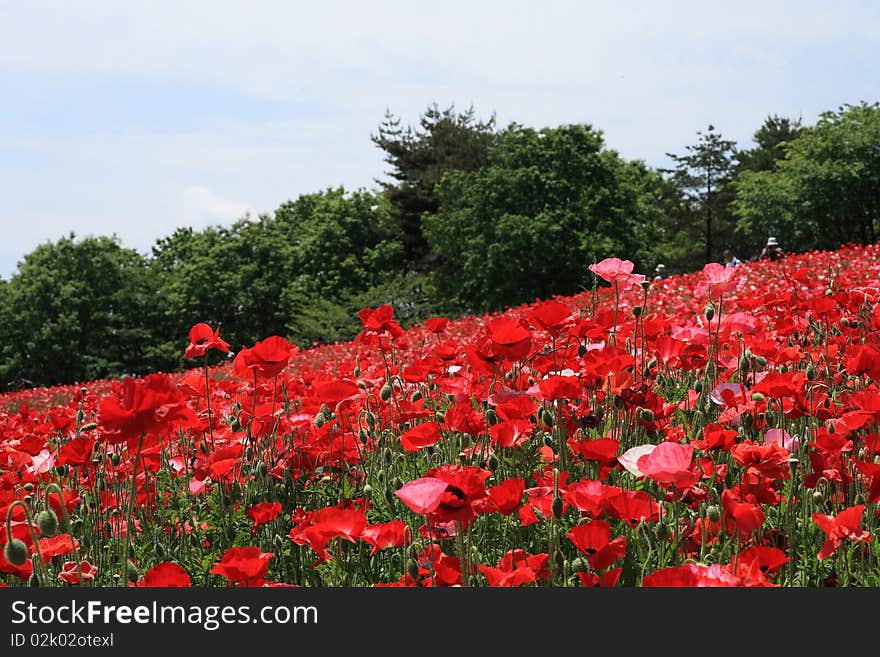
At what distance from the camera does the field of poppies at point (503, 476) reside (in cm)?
187

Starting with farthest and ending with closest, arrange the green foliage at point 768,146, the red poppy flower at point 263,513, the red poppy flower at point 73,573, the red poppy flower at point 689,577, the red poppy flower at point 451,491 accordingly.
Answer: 1. the green foliage at point 768,146
2. the red poppy flower at point 263,513
3. the red poppy flower at point 73,573
4. the red poppy flower at point 451,491
5. the red poppy flower at point 689,577

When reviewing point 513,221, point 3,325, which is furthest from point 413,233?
point 3,325

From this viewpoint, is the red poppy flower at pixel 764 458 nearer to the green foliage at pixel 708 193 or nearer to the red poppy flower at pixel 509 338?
the red poppy flower at pixel 509 338

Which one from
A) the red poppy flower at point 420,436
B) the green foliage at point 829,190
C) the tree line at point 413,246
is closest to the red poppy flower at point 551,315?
the red poppy flower at point 420,436

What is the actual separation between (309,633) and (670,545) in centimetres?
113

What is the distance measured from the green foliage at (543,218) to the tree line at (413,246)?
0.23ft

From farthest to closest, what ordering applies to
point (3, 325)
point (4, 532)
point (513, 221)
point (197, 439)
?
point (3, 325)
point (513, 221)
point (197, 439)
point (4, 532)

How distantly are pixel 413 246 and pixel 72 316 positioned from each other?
1666 centimetres

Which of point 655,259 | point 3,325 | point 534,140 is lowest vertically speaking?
point 3,325

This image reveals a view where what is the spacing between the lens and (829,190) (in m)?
35.3

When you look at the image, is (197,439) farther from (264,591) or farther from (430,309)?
(430,309)

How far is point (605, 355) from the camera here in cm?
282

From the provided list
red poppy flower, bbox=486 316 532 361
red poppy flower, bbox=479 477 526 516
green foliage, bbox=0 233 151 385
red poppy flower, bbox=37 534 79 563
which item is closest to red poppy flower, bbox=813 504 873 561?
red poppy flower, bbox=479 477 526 516

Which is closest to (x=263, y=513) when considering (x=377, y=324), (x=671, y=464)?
(x=377, y=324)
